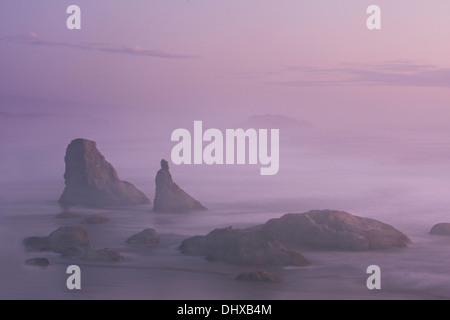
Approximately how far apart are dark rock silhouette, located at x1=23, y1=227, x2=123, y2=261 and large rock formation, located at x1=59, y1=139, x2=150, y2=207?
151 inches

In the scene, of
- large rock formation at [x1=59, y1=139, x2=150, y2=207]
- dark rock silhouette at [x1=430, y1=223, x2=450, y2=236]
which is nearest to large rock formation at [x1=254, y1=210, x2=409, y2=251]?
dark rock silhouette at [x1=430, y1=223, x2=450, y2=236]

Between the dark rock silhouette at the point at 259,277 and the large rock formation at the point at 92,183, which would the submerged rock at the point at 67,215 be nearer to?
the large rock formation at the point at 92,183

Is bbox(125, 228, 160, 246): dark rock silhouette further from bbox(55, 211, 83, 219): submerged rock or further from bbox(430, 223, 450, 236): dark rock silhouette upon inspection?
bbox(430, 223, 450, 236): dark rock silhouette

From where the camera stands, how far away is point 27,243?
739 inches

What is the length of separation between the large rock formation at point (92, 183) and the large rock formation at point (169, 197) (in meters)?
0.89

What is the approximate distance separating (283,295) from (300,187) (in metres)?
5.01

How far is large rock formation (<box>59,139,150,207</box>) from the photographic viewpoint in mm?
22734

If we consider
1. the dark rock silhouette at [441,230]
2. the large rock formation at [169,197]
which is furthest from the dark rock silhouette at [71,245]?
the dark rock silhouette at [441,230]

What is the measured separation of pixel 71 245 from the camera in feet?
59.5

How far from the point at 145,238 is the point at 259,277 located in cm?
385

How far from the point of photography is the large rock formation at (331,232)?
61.2ft

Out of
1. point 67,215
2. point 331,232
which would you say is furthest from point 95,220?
point 331,232

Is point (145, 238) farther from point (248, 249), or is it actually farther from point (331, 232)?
point (331, 232)

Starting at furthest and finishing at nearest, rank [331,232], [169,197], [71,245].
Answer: [169,197], [331,232], [71,245]
